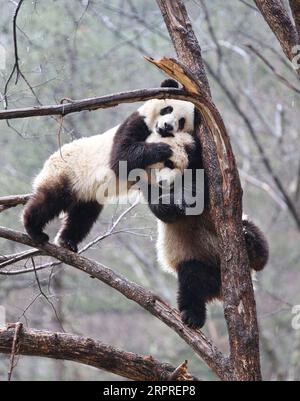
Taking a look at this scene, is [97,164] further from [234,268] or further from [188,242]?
[234,268]

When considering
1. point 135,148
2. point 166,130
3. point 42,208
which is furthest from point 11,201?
point 166,130

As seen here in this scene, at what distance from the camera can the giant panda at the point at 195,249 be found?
5.00 m

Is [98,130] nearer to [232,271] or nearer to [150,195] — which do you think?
[150,195]

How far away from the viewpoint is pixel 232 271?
167 inches

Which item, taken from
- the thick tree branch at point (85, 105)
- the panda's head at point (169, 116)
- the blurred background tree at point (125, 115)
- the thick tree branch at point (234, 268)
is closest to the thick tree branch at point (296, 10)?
the thick tree branch at point (234, 268)

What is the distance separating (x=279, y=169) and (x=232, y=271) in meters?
8.28

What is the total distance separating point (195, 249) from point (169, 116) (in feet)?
3.54

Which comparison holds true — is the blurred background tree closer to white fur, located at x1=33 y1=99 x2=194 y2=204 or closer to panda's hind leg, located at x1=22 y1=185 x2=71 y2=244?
white fur, located at x1=33 y1=99 x2=194 y2=204

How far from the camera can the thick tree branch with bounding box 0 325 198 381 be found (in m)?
4.24

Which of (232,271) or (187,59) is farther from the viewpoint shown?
(187,59)

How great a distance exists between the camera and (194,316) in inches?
189
